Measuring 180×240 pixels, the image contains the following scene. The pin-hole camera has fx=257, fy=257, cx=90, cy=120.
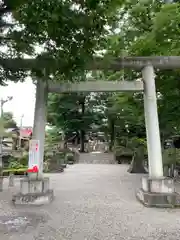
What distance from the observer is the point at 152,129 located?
7277 millimetres

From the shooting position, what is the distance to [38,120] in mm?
7367

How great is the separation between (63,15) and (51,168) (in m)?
13.8

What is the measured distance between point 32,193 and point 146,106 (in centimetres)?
402

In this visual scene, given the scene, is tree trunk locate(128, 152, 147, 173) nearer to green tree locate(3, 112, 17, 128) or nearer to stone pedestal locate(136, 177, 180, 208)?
stone pedestal locate(136, 177, 180, 208)

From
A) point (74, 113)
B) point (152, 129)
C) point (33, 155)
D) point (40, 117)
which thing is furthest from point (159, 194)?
point (74, 113)

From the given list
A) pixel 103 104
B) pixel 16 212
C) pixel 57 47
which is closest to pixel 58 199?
pixel 16 212

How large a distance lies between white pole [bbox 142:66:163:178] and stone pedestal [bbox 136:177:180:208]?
0.87 ft

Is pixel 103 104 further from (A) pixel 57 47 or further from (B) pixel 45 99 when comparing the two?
(A) pixel 57 47

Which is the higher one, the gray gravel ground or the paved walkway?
the paved walkway

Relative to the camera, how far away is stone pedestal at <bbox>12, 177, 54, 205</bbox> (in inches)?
266

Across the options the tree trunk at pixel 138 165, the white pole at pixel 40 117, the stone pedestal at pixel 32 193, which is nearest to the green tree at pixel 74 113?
the tree trunk at pixel 138 165

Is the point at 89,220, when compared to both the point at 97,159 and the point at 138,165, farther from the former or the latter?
the point at 97,159

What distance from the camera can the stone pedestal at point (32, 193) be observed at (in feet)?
22.2

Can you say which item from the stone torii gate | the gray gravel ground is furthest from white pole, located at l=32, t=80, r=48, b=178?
the gray gravel ground
